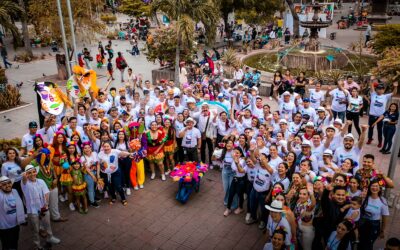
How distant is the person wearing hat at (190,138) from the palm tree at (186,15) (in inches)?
295

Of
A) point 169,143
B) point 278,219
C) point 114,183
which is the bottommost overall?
point 114,183

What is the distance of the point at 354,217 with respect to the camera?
218 inches

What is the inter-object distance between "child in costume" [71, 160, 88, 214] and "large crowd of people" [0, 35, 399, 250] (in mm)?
22

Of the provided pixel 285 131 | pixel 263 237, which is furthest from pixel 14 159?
pixel 285 131

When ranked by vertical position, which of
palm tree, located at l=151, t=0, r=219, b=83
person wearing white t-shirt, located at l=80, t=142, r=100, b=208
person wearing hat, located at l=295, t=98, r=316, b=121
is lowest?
person wearing white t-shirt, located at l=80, t=142, r=100, b=208

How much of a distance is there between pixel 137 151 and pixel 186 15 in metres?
8.77

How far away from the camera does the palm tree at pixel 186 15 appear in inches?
603

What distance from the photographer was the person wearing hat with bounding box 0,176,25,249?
19.2ft

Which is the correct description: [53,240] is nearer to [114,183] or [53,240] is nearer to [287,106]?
[114,183]

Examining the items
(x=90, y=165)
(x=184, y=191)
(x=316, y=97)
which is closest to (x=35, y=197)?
(x=90, y=165)

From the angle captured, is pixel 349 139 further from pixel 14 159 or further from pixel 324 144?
pixel 14 159

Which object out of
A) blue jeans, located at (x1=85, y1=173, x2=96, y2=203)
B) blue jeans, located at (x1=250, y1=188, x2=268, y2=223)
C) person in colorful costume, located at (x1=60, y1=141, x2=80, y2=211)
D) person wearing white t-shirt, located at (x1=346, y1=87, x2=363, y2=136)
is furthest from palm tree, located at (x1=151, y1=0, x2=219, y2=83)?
blue jeans, located at (x1=250, y1=188, x2=268, y2=223)

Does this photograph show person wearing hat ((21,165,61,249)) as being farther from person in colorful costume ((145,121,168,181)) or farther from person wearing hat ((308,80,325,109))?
person wearing hat ((308,80,325,109))

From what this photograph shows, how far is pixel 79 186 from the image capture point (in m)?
7.55
